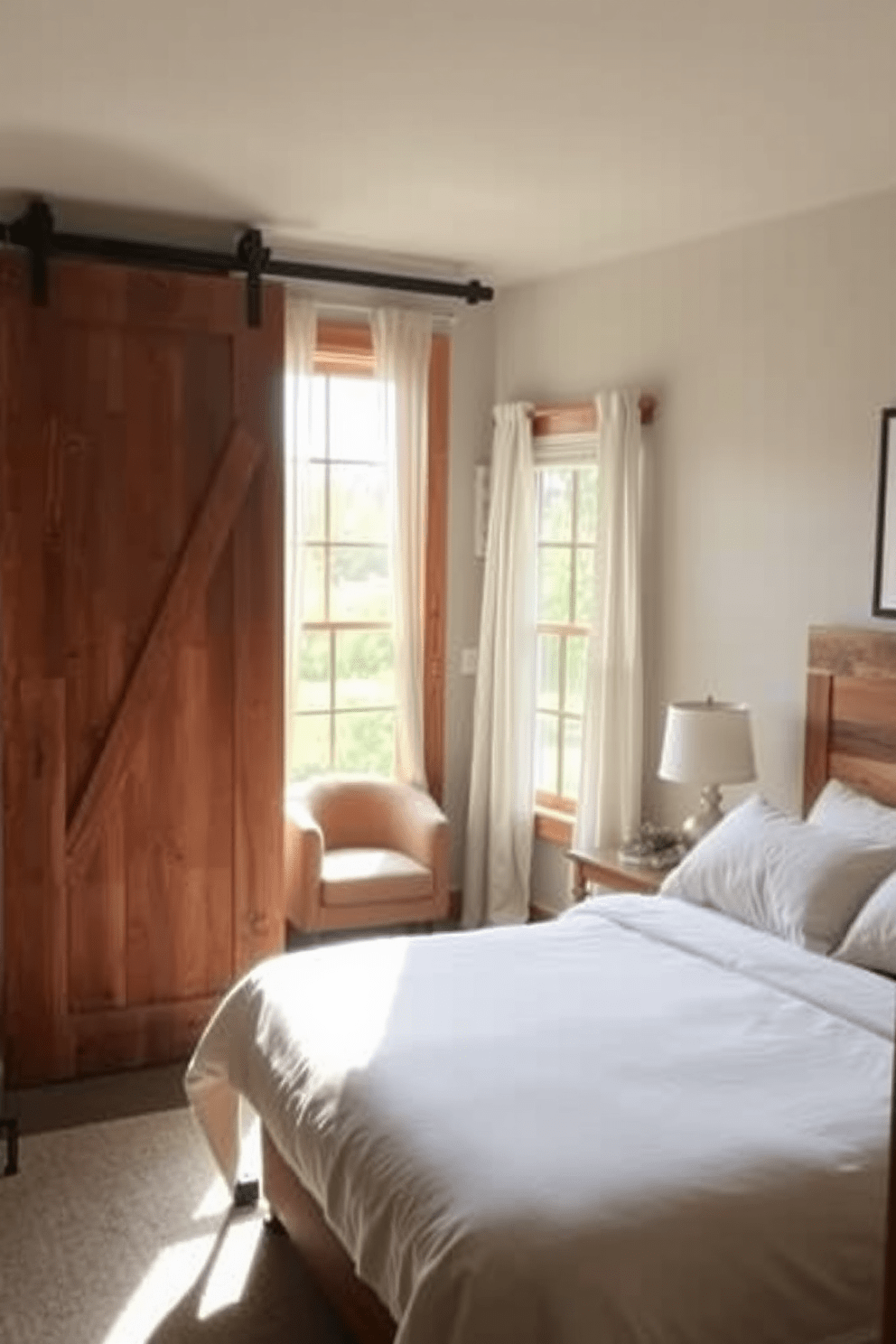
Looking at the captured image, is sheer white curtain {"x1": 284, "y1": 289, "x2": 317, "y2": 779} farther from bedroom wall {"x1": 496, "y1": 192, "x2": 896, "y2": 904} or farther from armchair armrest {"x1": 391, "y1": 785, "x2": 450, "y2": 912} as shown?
bedroom wall {"x1": 496, "y1": 192, "x2": 896, "y2": 904}

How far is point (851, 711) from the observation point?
3.97 metres

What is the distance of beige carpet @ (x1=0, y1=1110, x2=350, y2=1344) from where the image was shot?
2893mm

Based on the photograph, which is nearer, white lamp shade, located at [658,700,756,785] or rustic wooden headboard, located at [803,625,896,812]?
rustic wooden headboard, located at [803,625,896,812]

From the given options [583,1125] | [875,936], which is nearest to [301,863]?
[875,936]

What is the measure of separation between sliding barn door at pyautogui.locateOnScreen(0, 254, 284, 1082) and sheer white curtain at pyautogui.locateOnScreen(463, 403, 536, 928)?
3.82 ft

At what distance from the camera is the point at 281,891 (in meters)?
4.54

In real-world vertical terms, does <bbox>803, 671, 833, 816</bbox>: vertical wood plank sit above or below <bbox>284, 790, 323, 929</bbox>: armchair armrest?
above

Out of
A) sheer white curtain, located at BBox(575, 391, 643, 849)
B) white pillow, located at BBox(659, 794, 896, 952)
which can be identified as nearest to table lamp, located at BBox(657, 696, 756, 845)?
white pillow, located at BBox(659, 794, 896, 952)

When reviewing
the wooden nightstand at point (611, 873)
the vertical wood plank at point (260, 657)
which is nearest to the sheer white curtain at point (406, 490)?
the vertical wood plank at point (260, 657)

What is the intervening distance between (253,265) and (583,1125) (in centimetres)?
307

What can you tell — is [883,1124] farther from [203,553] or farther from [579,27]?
[203,553]

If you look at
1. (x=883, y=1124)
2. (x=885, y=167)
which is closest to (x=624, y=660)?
(x=885, y=167)

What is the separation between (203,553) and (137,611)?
0.90 ft

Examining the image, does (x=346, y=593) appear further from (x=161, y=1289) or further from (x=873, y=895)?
(x=161, y=1289)
